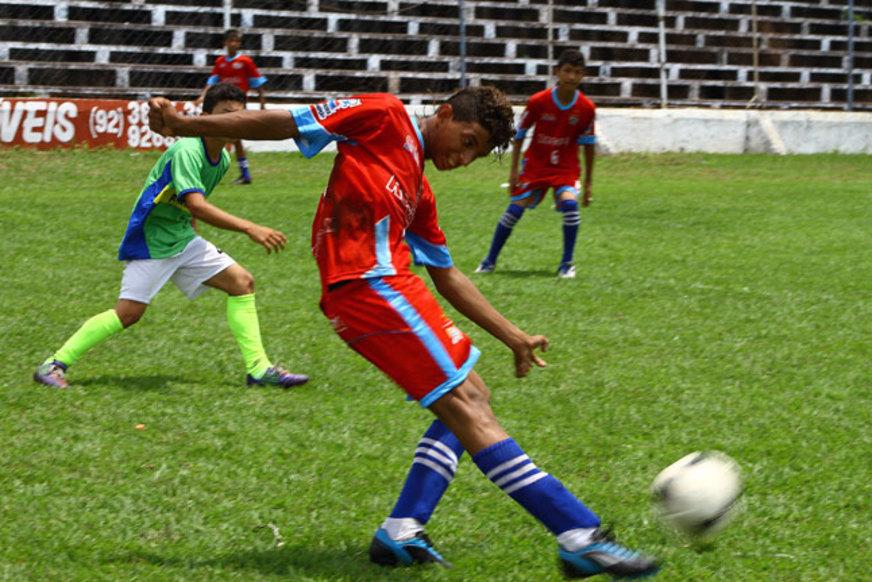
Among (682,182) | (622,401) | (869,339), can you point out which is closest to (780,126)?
(682,182)

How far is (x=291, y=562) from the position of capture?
4.34 m

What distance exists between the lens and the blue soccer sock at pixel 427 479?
4336 mm

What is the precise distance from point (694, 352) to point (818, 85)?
70.9ft

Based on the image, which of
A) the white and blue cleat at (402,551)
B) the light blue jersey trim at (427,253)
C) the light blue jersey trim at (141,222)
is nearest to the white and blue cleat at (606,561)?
the white and blue cleat at (402,551)

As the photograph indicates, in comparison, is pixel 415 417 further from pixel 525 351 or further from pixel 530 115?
pixel 530 115

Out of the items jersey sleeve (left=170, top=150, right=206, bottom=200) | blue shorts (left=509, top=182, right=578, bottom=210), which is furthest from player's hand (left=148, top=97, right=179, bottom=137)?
blue shorts (left=509, top=182, right=578, bottom=210)

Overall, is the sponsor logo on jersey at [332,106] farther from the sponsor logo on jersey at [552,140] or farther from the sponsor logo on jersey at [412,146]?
the sponsor logo on jersey at [552,140]

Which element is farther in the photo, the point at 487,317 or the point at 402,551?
the point at 487,317

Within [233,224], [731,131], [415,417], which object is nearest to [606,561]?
[415,417]

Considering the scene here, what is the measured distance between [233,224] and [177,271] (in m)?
1.24

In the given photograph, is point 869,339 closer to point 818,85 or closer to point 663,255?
point 663,255

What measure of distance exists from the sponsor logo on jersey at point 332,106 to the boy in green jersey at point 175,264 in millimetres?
2630

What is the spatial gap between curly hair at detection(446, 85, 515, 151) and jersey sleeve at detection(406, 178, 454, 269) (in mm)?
368

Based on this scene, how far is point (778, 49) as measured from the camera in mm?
27922
